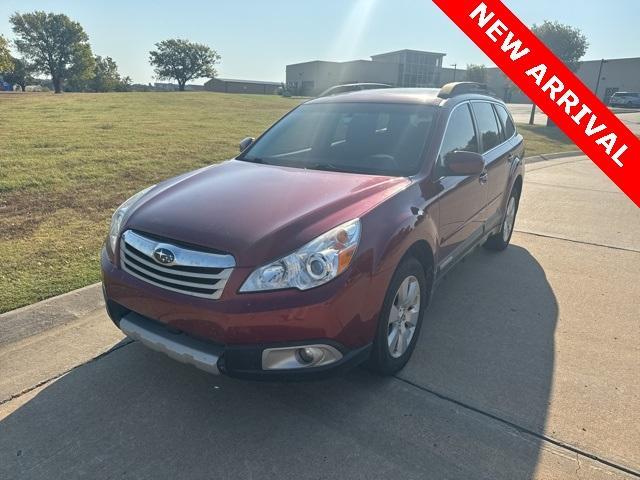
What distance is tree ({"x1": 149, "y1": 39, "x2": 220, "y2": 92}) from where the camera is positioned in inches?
3964

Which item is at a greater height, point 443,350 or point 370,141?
point 370,141

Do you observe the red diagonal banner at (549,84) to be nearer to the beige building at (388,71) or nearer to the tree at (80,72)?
the beige building at (388,71)

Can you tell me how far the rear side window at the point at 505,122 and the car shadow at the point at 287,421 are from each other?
2796 mm

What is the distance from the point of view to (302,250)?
94.9 inches

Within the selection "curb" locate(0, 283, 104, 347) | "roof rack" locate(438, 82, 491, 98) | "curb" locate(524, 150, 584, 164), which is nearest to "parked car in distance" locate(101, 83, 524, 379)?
"roof rack" locate(438, 82, 491, 98)

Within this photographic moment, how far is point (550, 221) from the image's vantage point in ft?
23.1

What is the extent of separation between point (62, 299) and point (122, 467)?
1.95 meters

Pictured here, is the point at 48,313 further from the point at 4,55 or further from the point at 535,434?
the point at 4,55

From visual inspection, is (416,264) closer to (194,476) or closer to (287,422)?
(287,422)

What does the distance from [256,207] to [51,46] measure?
95757 millimetres

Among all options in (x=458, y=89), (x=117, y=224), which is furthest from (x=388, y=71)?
(x=117, y=224)

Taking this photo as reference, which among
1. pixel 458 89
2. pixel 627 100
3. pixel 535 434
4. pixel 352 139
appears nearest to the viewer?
pixel 535 434

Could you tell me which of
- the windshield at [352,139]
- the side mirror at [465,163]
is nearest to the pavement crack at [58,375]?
the windshield at [352,139]

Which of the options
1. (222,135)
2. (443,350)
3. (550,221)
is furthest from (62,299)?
(222,135)
